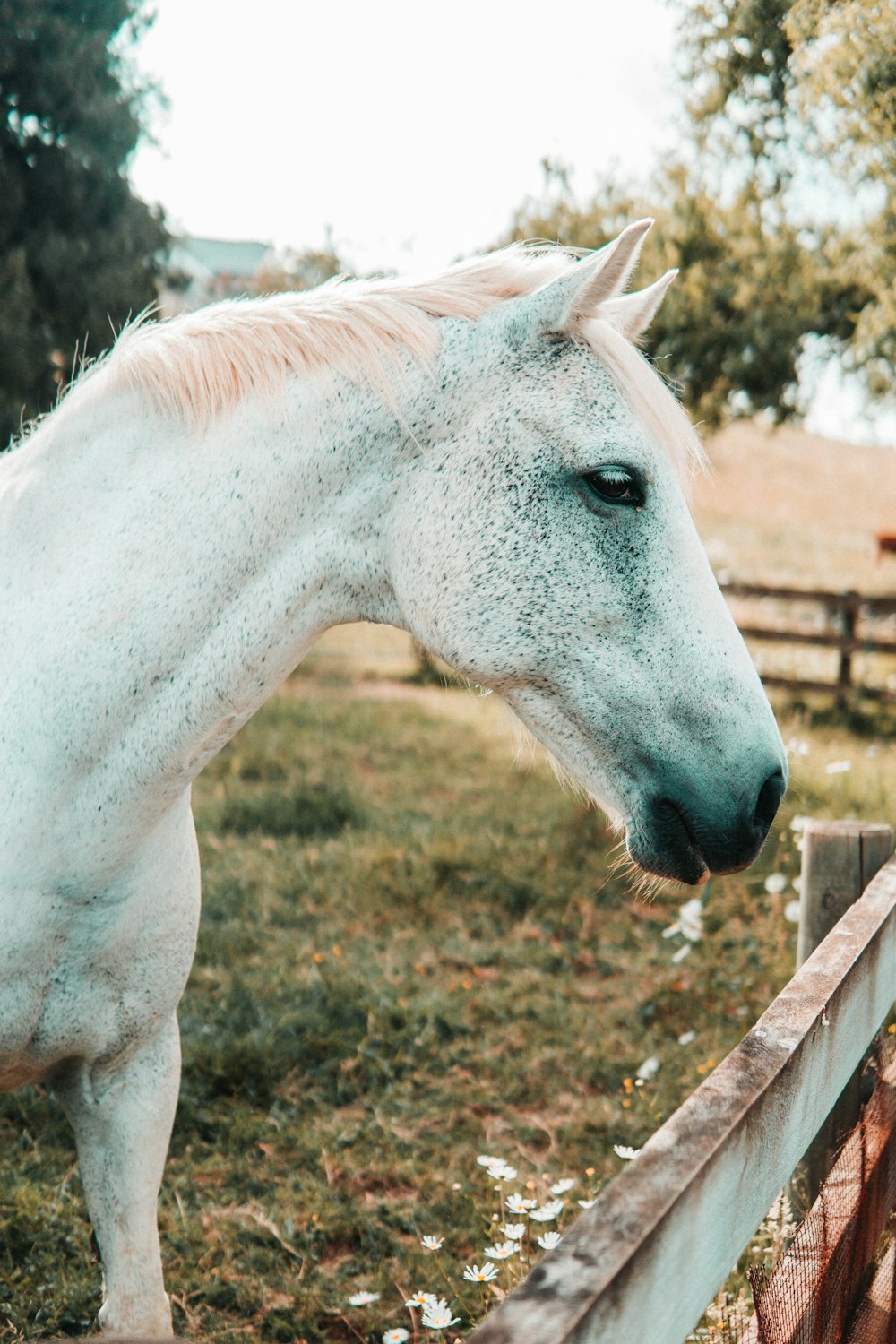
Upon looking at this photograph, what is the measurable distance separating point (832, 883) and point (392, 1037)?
2129 mm

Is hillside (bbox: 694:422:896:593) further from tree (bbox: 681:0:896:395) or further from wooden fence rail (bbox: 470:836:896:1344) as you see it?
wooden fence rail (bbox: 470:836:896:1344)

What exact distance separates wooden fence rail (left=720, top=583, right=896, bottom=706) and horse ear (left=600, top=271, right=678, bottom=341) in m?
9.62

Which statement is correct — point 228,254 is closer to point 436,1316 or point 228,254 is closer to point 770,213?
point 770,213

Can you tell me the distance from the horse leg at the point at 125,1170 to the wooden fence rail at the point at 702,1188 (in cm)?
127

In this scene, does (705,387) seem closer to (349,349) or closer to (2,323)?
(2,323)

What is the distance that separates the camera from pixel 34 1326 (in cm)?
246

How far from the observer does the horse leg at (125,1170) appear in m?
2.00

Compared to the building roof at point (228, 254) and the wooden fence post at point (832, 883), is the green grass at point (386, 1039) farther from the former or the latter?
the building roof at point (228, 254)

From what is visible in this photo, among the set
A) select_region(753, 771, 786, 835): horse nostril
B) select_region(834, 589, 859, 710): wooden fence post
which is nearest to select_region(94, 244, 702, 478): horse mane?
select_region(753, 771, 786, 835): horse nostril

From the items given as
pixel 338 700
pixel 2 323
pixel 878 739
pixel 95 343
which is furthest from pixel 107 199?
pixel 878 739

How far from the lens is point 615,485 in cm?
170

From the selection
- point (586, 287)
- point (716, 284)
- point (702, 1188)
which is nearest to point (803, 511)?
point (716, 284)

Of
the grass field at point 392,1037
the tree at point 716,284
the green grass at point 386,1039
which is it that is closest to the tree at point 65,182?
the tree at point 716,284

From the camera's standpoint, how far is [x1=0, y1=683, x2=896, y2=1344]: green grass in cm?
279
